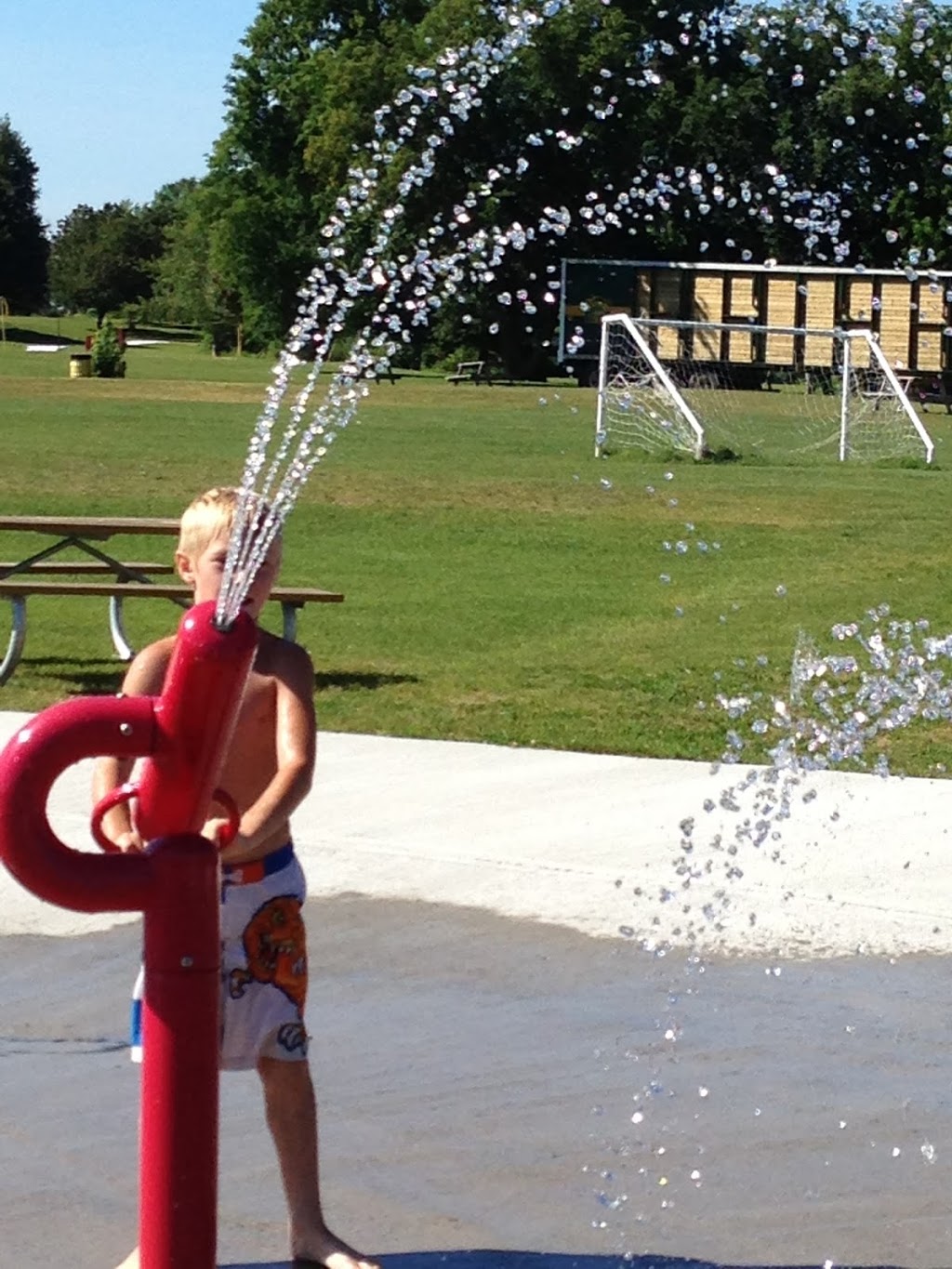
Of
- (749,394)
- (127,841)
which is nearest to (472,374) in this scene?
(749,394)

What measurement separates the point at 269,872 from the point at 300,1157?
495 mm

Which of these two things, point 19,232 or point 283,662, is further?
point 19,232

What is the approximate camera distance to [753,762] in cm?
822

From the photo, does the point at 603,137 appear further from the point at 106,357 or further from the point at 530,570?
the point at 106,357

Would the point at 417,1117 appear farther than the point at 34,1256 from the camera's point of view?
Yes

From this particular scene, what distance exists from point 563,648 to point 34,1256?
8066 millimetres

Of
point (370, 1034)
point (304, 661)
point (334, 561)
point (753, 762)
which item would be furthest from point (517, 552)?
point (304, 661)

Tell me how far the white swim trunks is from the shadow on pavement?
402 mm

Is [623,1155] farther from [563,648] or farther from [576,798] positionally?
[563,648]

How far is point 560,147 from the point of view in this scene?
27.3m

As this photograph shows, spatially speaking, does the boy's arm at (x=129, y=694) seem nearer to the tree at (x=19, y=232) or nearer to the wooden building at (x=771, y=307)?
the wooden building at (x=771, y=307)

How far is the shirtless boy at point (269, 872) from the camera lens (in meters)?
3.43

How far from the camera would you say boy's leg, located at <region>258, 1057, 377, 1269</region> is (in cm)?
352

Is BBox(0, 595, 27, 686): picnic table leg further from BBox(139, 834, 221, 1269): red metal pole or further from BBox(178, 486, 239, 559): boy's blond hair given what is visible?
BBox(139, 834, 221, 1269): red metal pole
